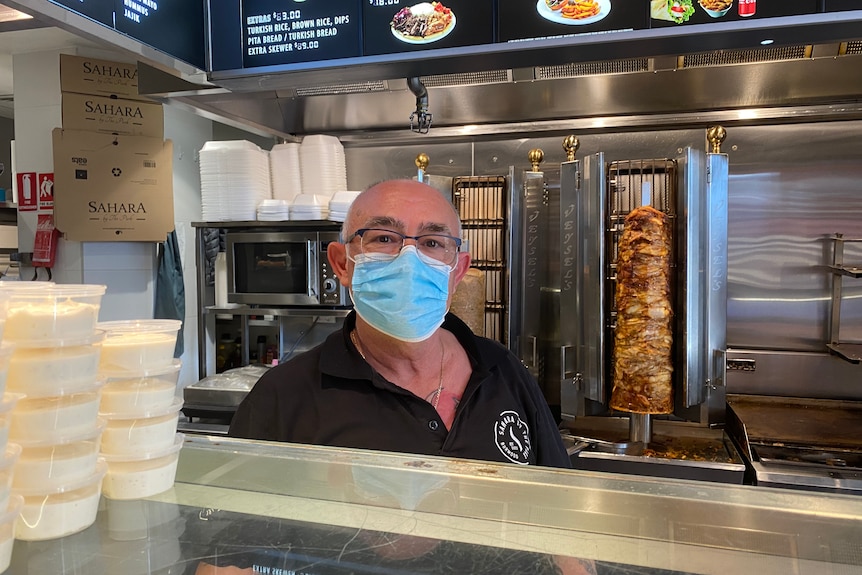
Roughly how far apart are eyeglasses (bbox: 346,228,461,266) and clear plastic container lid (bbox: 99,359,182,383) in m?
0.87

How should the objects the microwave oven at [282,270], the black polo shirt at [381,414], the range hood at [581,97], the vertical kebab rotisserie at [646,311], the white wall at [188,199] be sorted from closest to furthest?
the black polo shirt at [381,414] < the vertical kebab rotisserie at [646,311] < the range hood at [581,97] < the microwave oven at [282,270] < the white wall at [188,199]

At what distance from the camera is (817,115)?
10.5ft

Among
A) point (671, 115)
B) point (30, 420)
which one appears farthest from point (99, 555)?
point (671, 115)

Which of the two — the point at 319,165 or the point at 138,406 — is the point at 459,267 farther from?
the point at 319,165

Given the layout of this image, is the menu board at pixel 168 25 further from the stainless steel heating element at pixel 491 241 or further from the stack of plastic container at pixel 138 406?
the stainless steel heating element at pixel 491 241

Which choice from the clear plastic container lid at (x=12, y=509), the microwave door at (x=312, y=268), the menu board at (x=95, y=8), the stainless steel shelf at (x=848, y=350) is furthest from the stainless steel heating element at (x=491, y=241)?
the clear plastic container lid at (x=12, y=509)

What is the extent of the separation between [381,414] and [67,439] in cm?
96

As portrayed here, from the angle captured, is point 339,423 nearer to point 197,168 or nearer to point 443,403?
point 443,403

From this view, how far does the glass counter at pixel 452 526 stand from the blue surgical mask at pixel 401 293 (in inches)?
27.6

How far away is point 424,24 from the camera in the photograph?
79.8 inches

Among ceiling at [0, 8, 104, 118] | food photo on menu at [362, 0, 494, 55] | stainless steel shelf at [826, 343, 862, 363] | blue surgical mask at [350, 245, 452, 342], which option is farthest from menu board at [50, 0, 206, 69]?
stainless steel shelf at [826, 343, 862, 363]

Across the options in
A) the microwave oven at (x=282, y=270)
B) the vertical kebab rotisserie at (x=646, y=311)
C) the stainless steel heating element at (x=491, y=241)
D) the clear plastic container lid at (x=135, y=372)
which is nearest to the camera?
the clear plastic container lid at (x=135, y=372)

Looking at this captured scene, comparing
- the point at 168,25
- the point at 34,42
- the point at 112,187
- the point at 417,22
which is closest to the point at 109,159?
the point at 112,187

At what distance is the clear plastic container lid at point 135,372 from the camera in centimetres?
77
